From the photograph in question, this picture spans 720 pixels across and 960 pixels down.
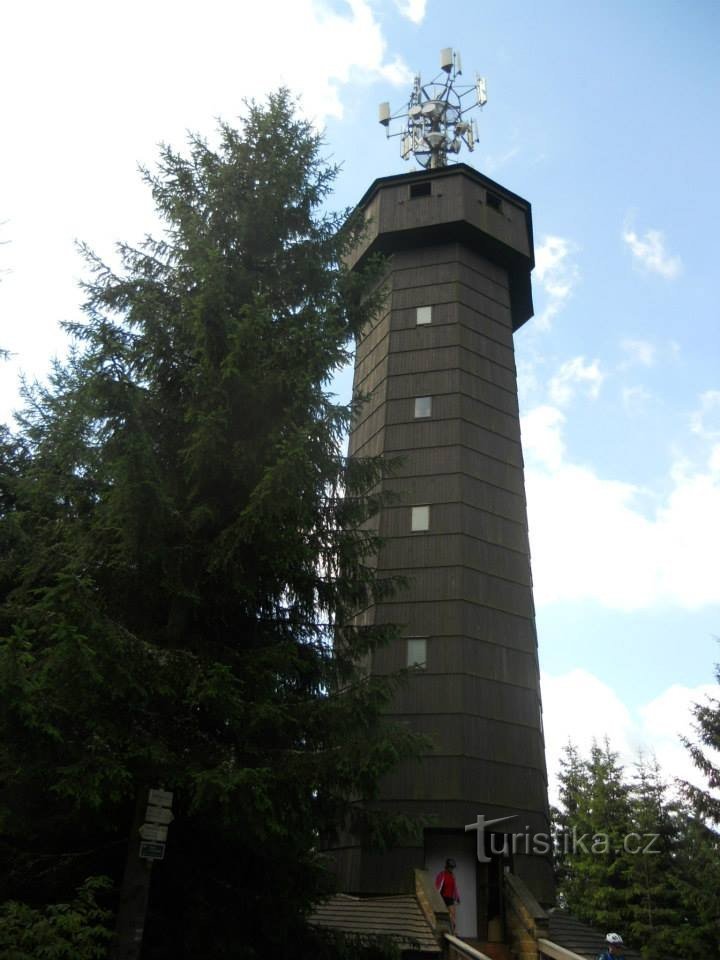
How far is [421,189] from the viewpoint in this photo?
2525 centimetres

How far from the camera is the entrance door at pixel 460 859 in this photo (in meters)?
17.1

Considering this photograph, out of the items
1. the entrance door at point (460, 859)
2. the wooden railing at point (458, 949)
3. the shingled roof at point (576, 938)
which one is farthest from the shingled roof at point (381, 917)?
the shingled roof at point (576, 938)

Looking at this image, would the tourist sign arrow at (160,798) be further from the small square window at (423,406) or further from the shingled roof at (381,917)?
the small square window at (423,406)

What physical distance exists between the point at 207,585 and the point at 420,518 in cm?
1202

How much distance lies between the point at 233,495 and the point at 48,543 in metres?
2.30

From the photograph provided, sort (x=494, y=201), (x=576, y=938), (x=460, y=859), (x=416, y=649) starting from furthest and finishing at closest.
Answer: (x=494, y=201)
(x=416, y=649)
(x=460, y=859)
(x=576, y=938)

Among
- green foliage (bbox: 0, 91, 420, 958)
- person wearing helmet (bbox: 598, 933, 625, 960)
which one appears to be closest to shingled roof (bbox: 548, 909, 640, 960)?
person wearing helmet (bbox: 598, 933, 625, 960)

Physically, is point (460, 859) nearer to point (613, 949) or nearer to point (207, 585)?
point (613, 949)

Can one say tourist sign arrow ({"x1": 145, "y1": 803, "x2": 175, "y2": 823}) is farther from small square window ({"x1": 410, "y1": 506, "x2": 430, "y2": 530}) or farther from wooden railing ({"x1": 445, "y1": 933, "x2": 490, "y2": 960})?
small square window ({"x1": 410, "y1": 506, "x2": 430, "y2": 530})

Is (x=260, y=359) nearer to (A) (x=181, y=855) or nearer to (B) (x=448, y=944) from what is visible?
(A) (x=181, y=855)

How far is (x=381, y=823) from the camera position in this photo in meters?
7.90

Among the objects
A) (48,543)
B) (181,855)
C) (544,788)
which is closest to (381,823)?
(181,855)

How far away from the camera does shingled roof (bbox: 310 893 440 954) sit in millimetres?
14009

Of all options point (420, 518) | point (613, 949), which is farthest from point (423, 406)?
point (613, 949)
